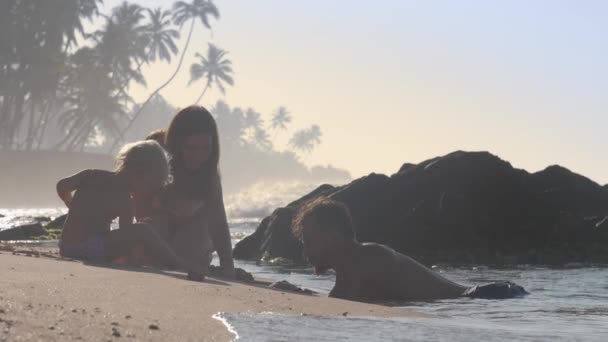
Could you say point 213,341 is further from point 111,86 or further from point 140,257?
point 111,86

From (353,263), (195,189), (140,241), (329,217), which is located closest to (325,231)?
(329,217)

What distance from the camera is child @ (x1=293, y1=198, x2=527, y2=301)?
6254 millimetres

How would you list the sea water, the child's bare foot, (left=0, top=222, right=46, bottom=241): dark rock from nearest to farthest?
the sea water < the child's bare foot < (left=0, top=222, right=46, bottom=241): dark rock

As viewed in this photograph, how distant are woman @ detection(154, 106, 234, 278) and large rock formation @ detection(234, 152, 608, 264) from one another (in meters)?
5.35

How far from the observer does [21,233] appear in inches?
519

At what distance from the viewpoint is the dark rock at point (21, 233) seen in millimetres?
13034

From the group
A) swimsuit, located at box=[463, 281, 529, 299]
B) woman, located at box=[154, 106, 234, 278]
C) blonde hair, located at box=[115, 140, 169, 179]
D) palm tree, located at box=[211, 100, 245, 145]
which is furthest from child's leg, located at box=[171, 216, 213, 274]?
palm tree, located at box=[211, 100, 245, 145]

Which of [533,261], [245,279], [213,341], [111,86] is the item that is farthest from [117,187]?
[111,86]

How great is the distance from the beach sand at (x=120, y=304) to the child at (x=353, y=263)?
0.95m

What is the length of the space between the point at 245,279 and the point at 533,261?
19.4ft

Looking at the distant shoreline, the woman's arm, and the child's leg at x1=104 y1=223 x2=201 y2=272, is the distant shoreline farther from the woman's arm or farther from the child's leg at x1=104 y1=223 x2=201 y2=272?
the child's leg at x1=104 y1=223 x2=201 y2=272

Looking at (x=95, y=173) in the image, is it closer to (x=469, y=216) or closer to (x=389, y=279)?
(x=389, y=279)

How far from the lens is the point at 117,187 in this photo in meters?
6.27

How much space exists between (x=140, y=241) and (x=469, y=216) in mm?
6848
